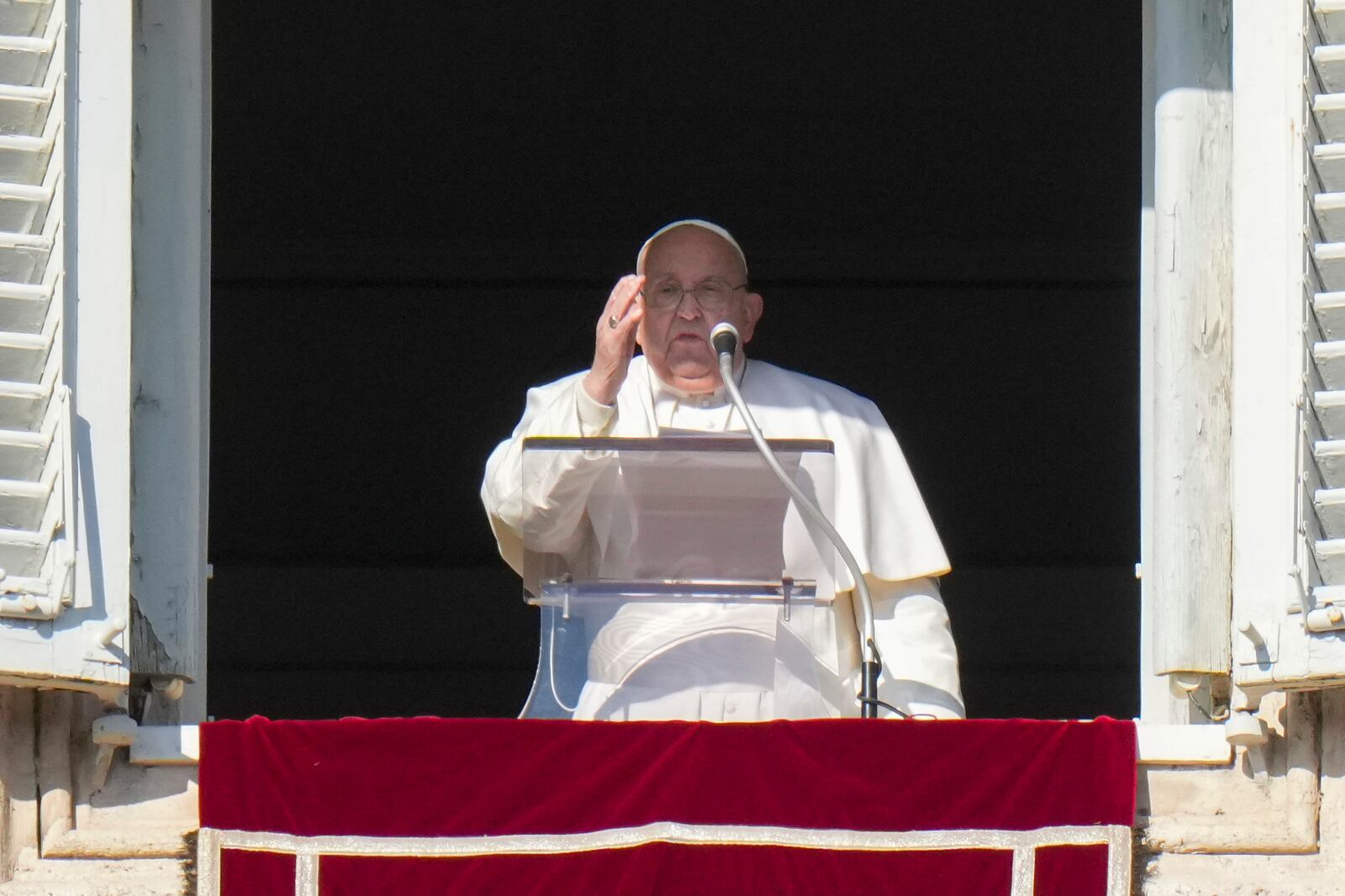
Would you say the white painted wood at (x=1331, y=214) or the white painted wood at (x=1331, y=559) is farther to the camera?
the white painted wood at (x=1331, y=214)

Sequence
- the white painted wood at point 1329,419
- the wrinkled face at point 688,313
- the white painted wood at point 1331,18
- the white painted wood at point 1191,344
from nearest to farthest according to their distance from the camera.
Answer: the white painted wood at point 1329,419 < the white painted wood at point 1331,18 < the white painted wood at point 1191,344 < the wrinkled face at point 688,313

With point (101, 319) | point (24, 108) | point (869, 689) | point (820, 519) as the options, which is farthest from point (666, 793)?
point (24, 108)

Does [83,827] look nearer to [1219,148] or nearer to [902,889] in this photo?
[902,889]

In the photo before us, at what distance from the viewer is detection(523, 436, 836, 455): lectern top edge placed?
407cm

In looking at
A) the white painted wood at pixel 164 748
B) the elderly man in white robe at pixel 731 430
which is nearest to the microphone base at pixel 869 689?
the elderly man in white robe at pixel 731 430

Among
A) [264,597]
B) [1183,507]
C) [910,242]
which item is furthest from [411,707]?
[1183,507]

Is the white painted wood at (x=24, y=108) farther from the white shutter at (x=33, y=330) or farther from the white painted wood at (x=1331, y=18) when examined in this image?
the white painted wood at (x=1331, y=18)

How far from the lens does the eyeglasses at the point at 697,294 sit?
197 inches

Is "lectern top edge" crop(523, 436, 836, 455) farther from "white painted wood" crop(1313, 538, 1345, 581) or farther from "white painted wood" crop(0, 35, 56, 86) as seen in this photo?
"white painted wood" crop(0, 35, 56, 86)

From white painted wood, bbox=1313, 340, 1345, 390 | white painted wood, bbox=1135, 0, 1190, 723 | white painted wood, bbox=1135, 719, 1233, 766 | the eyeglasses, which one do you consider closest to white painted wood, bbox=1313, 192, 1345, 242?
white painted wood, bbox=1313, 340, 1345, 390

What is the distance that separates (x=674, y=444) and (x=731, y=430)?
81 centimetres

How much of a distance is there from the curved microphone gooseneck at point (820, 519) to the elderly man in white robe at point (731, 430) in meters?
0.13

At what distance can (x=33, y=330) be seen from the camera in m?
4.16

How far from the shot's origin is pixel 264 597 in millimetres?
8344
